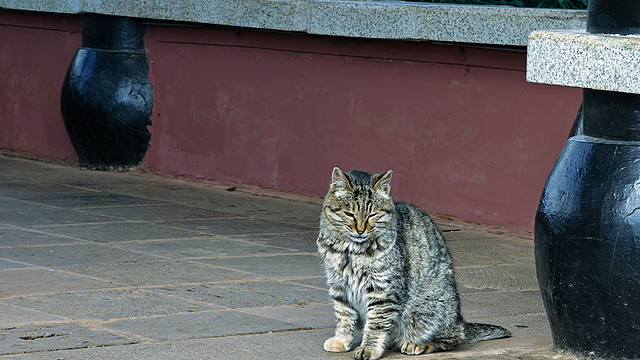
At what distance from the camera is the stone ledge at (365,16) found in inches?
318

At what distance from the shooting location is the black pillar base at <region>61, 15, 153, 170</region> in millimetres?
10664

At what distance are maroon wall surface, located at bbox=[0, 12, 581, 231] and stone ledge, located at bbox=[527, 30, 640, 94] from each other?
10.3 feet

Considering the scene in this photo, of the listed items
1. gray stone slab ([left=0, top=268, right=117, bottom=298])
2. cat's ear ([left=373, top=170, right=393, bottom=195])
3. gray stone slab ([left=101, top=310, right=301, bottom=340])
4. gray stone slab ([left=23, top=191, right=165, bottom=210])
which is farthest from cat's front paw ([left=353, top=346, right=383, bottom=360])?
gray stone slab ([left=23, top=191, right=165, bottom=210])

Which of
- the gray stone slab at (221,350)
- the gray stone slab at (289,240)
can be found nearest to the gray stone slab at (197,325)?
the gray stone slab at (221,350)

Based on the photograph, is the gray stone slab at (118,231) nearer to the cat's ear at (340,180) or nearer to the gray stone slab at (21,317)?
the gray stone slab at (21,317)

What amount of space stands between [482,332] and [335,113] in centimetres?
444

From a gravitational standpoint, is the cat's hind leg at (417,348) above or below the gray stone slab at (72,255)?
below

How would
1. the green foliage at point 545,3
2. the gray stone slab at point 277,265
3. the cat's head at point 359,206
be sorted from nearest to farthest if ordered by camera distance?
the cat's head at point 359,206, the gray stone slab at point 277,265, the green foliage at point 545,3

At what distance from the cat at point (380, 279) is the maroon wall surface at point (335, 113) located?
10.4ft

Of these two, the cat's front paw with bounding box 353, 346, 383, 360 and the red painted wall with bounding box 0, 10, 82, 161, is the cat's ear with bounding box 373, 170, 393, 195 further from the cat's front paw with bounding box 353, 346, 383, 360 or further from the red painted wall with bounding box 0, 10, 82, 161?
the red painted wall with bounding box 0, 10, 82, 161

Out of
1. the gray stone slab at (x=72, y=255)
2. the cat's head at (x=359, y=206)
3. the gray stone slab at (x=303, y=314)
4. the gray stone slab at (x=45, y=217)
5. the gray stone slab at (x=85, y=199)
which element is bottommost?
the gray stone slab at (x=303, y=314)

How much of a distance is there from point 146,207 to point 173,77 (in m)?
1.99

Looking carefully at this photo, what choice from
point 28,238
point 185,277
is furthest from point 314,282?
point 28,238

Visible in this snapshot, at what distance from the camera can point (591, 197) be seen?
4.67 m
